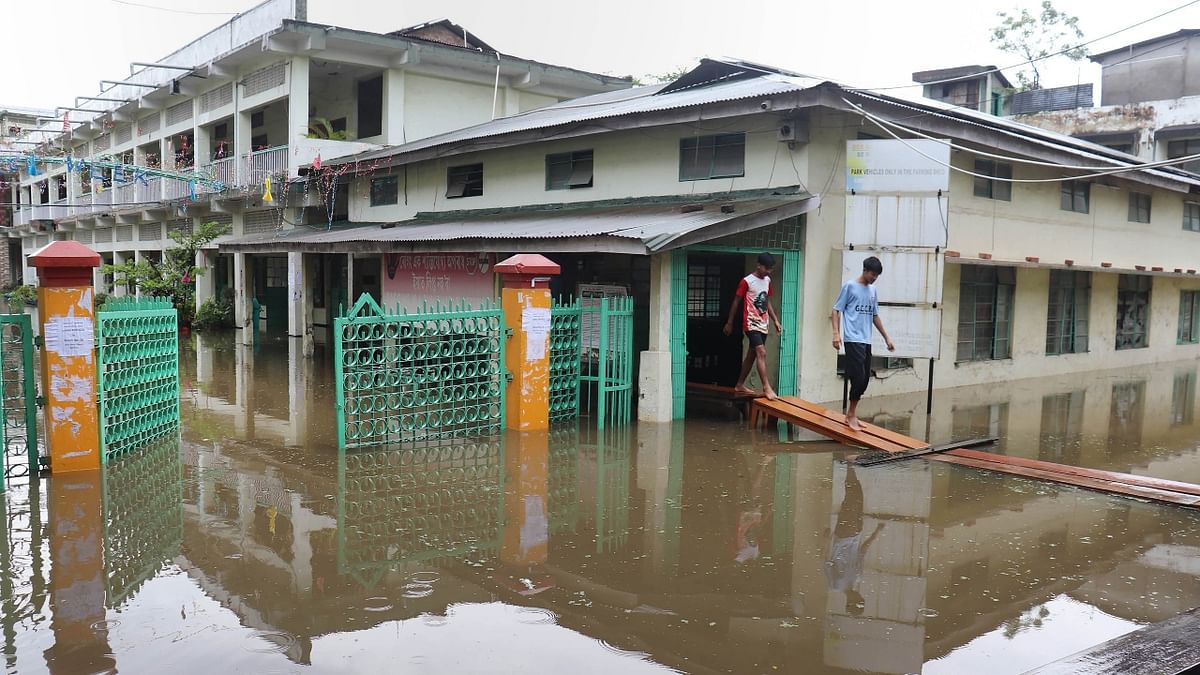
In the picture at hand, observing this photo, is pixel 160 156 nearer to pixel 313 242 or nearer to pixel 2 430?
pixel 313 242

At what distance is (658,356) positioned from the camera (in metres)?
10.4

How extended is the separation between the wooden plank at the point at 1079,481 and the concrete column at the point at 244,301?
1590 cm

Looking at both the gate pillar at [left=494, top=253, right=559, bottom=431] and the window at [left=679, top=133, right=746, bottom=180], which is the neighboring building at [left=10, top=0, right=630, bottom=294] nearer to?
the window at [left=679, top=133, right=746, bottom=180]

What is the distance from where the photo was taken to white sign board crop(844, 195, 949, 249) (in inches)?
422

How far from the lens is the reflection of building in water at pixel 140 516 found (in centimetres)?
530

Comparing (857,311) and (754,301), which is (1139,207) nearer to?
(754,301)

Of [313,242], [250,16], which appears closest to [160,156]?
[250,16]

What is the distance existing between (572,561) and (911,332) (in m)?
6.82

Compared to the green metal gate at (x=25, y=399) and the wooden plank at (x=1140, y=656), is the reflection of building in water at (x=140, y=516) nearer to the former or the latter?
the green metal gate at (x=25, y=399)

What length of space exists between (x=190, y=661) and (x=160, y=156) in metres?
29.1

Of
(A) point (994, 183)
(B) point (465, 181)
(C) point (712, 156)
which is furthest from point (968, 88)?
(C) point (712, 156)

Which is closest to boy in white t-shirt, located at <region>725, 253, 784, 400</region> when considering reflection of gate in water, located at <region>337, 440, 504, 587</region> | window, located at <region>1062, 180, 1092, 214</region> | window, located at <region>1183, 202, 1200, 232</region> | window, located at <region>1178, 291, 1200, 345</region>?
reflection of gate in water, located at <region>337, 440, 504, 587</region>

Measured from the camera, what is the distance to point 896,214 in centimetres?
1096

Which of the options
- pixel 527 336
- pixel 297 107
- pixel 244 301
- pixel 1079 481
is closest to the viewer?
pixel 1079 481
